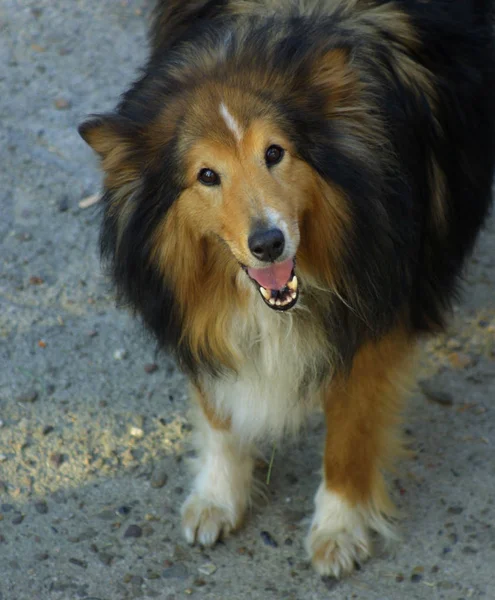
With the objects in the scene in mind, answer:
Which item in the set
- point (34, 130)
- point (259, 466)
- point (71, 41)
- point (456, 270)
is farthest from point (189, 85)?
point (71, 41)

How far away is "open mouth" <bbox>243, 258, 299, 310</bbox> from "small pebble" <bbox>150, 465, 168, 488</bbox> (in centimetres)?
120

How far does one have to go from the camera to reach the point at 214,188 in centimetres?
279

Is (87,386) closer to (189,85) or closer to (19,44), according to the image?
(189,85)

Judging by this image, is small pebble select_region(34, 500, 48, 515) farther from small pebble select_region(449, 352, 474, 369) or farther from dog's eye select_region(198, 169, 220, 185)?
small pebble select_region(449, 352, 474, 369)

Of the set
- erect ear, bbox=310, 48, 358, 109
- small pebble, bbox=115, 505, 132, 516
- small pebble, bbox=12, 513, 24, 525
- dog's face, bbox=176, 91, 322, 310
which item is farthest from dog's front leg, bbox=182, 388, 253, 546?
erect ear, bbox=310, 48, 358, 109

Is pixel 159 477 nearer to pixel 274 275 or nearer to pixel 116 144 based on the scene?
pixel 274 275

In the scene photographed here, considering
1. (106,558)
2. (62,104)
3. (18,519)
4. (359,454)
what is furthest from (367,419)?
(62,104)

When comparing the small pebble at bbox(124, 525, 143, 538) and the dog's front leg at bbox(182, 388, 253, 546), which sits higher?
the dog's front leg at bbox(182, 388, 253, 546)

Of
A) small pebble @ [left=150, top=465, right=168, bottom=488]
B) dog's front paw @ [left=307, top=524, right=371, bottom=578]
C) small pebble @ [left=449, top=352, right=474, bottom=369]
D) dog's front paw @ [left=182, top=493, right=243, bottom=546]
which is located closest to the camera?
dog's front paw @ [left=307, top=524, right=371, bottom=578]

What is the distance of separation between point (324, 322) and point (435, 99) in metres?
0.86

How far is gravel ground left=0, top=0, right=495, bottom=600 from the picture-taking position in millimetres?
3395

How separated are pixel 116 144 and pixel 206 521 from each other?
1439 millimetres

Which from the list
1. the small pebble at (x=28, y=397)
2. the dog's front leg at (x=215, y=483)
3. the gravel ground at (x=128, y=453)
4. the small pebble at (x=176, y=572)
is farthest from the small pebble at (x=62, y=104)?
the small pebble at (x=176, y=572)

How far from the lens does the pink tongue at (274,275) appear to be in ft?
9.23
